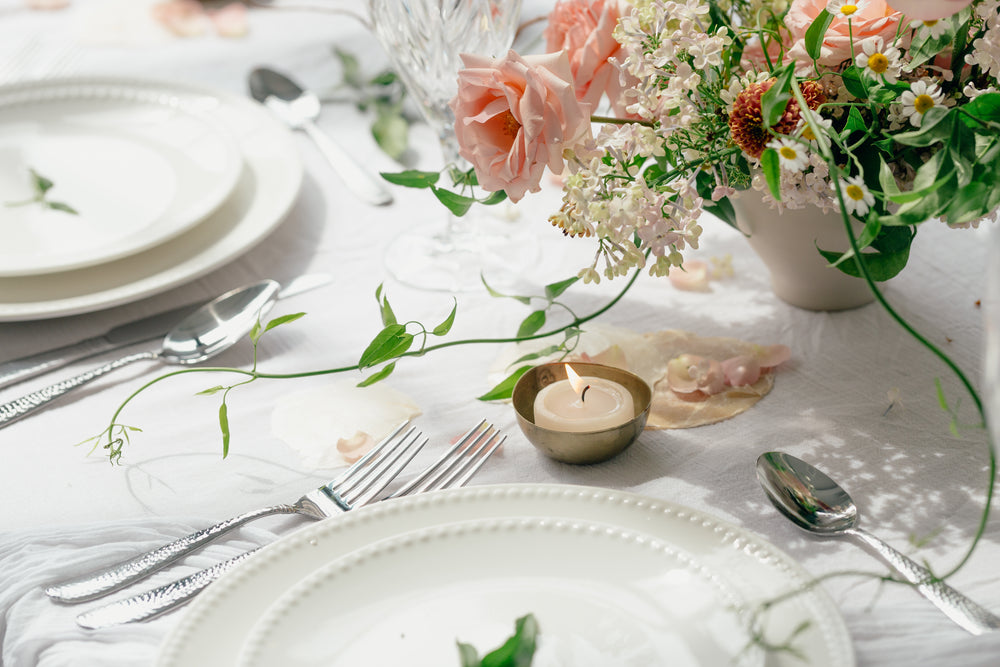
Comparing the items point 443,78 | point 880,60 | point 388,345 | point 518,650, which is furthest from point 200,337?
point 880,60

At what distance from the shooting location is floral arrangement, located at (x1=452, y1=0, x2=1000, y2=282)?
Result: 0.53m

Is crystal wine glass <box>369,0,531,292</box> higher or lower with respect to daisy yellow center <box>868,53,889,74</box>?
lower

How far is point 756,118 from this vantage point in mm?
540

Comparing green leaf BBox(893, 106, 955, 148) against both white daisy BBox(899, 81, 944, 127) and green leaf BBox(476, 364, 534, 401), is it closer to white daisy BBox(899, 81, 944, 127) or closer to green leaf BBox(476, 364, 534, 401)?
white daisy BBox(899, 81, 944, 127)

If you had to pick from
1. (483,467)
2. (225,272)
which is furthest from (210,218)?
(483,467)

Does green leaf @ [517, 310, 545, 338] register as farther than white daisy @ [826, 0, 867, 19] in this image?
Yes

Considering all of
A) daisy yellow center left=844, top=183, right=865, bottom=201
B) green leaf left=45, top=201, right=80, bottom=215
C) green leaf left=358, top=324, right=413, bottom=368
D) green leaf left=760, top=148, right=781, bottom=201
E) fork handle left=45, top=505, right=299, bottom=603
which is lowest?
fork handle left=45, top=505, right=299, bottom=603

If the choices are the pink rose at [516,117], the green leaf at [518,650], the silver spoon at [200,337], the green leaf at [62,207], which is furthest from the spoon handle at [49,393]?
the green leaf at [518,650]

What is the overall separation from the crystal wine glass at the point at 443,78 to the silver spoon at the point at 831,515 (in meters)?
0.35

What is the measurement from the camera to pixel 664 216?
1.90 ft

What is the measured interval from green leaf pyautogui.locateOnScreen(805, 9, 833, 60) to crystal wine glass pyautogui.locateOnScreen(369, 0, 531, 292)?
340 millimetres

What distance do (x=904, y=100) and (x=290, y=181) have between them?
59cm

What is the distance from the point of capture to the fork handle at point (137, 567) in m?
0.52

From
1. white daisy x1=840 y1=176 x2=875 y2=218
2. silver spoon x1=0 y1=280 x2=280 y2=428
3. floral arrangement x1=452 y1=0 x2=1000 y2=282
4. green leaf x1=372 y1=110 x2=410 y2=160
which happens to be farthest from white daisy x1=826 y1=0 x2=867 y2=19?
A: green leaf x1=372 y1=110 x2=410 y2=160
